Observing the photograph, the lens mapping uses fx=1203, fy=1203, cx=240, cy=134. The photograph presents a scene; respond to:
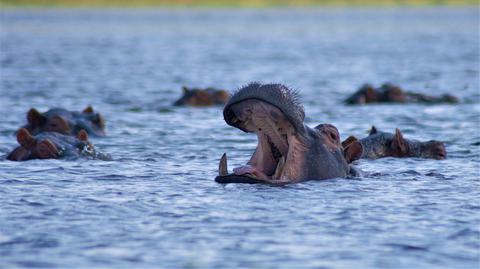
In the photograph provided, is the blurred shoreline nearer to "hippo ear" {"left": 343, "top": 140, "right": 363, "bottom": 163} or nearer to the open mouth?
"hippo ear" {"left": 343, "top": 140, "right": 363, "bottom": 163}

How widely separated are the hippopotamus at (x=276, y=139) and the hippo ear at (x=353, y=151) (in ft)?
1.25

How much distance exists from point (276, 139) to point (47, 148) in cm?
361

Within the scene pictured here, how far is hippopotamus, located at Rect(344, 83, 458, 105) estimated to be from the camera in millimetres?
21625

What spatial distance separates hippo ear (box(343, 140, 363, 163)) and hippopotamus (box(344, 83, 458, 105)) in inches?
402

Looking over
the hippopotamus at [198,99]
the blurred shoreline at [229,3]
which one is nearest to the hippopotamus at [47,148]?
the hippopotamus at [198,99]

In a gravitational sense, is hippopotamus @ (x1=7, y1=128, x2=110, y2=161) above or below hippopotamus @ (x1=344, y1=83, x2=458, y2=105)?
below

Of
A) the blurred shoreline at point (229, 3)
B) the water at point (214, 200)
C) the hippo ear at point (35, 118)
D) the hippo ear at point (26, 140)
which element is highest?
the blurred shoreline at point (229, 3)

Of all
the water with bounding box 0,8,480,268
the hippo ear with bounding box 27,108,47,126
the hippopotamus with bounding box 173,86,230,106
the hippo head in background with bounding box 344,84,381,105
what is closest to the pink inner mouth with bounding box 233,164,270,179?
the water with bounding box 0,8,480,268

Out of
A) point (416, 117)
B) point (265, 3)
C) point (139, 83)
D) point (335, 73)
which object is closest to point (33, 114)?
point (416, 117)

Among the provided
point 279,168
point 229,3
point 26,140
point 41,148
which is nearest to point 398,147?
point 279,168

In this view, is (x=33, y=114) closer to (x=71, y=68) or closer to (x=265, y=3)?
(x=71, y=68)

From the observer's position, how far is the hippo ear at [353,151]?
11.2 metres

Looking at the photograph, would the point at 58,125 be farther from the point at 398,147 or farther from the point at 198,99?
the point at 198,99

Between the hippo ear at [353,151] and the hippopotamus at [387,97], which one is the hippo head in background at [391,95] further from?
the hippo ear at [353,151]
